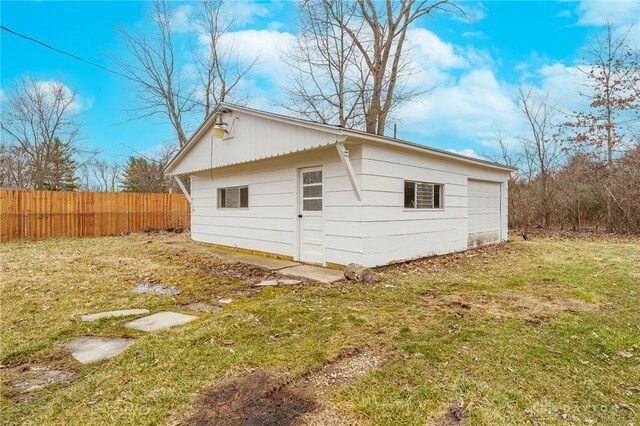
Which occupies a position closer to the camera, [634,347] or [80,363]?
[80,363]

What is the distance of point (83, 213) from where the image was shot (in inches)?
528

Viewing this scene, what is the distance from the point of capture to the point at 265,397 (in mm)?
2309

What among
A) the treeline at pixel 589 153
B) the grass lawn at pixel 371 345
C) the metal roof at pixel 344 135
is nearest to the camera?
the grass lawn at pixel 371 345

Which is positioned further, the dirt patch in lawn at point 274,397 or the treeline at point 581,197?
the treeline at point 581,197

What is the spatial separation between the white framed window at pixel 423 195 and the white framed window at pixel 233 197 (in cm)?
425

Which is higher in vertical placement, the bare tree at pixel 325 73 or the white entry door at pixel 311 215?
the bare tree at pixel 325 73

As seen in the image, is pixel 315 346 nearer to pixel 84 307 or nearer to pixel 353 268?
pixel 353 268

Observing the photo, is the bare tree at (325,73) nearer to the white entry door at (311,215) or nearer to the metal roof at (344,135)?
the metal roof at (344,135)

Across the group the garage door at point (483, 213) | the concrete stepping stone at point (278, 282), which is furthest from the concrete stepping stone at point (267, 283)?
the garage door at point (483, 213)

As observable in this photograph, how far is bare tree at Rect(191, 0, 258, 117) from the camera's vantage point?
18.7 metres

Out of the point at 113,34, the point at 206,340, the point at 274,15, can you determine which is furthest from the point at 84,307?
the point at 113,34

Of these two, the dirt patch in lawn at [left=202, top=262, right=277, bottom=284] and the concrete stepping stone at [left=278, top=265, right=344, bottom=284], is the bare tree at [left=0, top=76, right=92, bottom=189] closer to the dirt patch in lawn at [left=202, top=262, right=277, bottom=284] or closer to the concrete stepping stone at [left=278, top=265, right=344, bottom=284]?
the dirt patch in lawn at [left=202, top=262, right=277, bottom=284]

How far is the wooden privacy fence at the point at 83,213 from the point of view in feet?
38.7

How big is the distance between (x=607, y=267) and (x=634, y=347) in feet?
15.5
